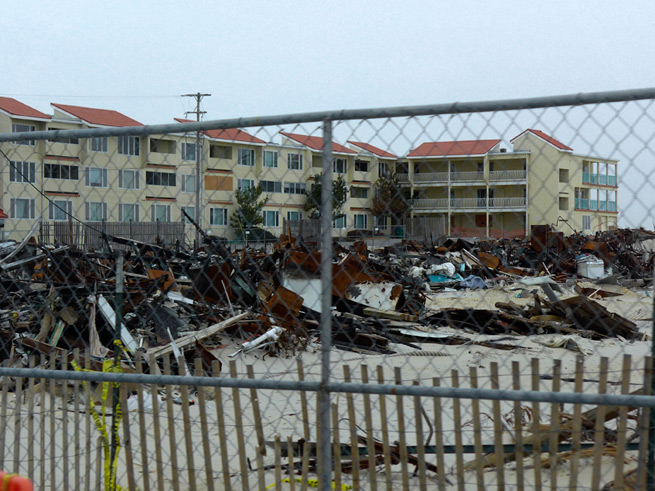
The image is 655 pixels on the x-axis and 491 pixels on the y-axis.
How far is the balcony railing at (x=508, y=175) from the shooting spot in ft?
9.01

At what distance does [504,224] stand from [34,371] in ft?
8.03

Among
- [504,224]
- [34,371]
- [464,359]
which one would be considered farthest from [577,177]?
[464,359]

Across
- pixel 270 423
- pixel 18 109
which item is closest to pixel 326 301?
pixel 270 423

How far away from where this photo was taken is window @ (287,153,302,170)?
3.11 m

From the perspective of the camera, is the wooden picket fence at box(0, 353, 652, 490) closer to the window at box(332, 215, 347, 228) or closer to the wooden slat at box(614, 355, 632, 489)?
the wooden slat at box(614, 355, 632, 489)

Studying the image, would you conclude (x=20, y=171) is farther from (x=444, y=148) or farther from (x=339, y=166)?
(x=444, y=148)

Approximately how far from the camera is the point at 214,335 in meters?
9.34

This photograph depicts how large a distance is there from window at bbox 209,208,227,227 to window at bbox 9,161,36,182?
38.2 inches

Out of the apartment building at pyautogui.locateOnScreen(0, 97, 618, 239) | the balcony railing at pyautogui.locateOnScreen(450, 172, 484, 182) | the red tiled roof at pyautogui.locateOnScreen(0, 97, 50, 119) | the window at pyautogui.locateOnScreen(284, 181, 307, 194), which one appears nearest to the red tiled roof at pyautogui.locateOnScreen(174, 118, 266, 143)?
the apartment building at pyautogui.locateOnScreen(0, 97, 618, 239)

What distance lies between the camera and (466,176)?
114 inches

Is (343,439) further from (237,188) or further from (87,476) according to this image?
(237,188)

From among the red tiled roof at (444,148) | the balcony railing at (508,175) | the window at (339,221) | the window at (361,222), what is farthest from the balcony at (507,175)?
the window at (339,221)

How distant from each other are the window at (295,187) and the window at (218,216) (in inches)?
22.0

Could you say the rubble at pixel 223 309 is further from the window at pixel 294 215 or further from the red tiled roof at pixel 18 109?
the red tiled roof at pixel 18 109
